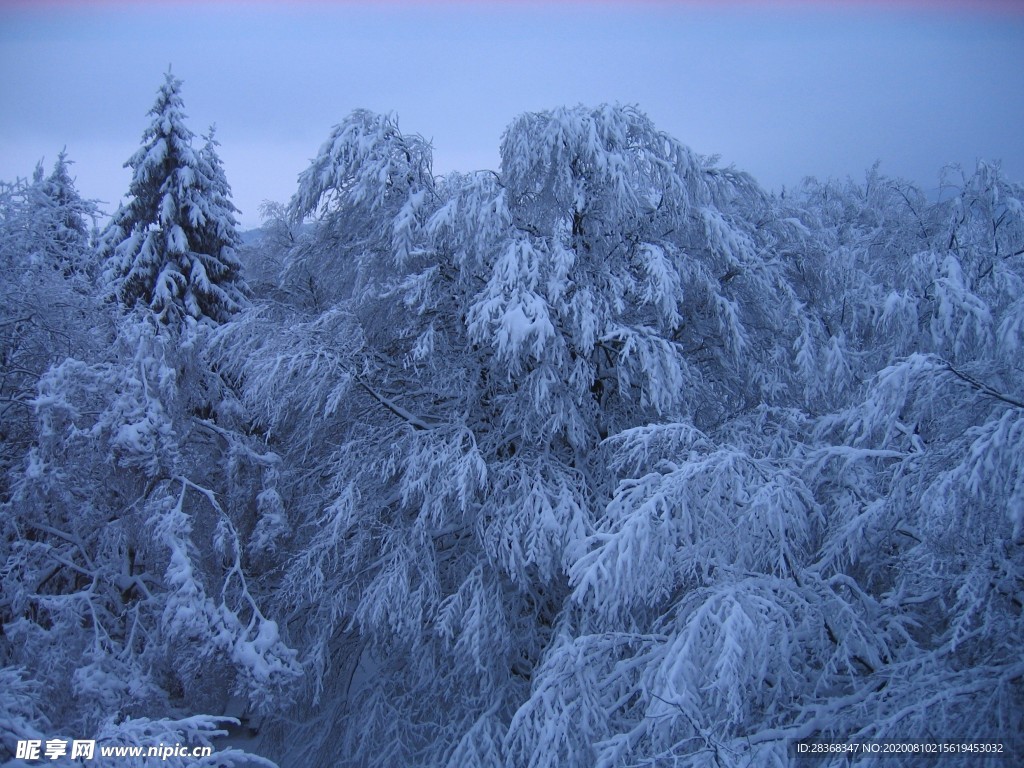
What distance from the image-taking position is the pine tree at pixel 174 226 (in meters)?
12.0

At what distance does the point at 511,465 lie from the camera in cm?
627

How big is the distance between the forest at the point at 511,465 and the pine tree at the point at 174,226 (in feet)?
13.8

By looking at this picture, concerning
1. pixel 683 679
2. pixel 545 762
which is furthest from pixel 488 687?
pixel 683 679

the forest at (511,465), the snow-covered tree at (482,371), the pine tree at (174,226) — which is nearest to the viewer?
the forest at (511,465)

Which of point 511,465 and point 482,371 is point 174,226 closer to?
point 482,371

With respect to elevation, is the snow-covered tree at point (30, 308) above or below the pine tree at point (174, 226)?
below

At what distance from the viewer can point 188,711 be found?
5703 millimetres

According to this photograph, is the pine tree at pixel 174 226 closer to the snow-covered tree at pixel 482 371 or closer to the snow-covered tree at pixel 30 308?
the snow-covered tree at pixel 30 308

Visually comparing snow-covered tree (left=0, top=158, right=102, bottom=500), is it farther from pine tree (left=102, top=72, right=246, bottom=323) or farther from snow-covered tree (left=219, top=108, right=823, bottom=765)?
pine tree (left=102, top=72, right=246, bottom=323)

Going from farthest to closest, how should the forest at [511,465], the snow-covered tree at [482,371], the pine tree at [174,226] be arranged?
1. the pine tree at [174,226]
2. the snow-covered tree at [482,371]
3. the forest at [511,465]

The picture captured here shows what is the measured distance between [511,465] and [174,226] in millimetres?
9554

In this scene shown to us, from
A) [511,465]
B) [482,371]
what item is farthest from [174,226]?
[511,465]

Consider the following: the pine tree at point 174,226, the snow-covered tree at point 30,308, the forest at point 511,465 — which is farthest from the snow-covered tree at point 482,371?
the pine tree at point 174,226

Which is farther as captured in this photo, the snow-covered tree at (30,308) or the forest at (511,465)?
the snow-covered tree at (30,308)
